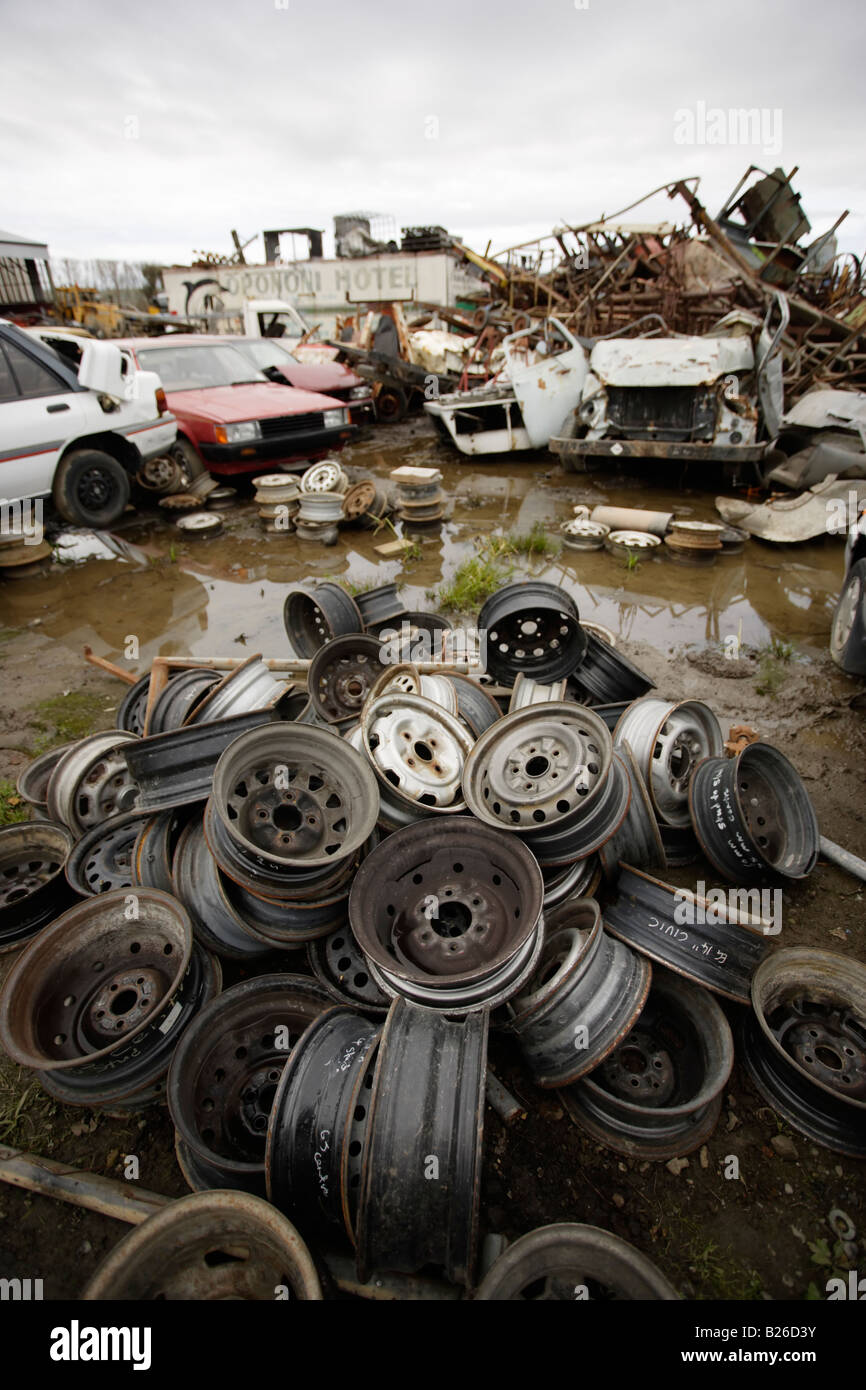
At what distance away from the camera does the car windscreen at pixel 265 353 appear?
1080 centimetres

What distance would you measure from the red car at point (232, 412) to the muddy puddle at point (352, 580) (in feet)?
2.91

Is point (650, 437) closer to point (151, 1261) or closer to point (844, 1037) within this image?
point (844, 1037)

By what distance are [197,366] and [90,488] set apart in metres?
3.42

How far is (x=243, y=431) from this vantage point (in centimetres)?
869

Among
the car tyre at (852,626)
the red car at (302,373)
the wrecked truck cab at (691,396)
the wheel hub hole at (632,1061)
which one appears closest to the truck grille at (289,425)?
the red car at (302,373)

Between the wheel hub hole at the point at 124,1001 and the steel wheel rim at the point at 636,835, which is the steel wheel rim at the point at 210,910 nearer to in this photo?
the wheel hub hole at the point at 124,1001

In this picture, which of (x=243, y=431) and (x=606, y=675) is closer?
(x=606, y=675)

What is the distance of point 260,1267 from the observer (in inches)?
78.4

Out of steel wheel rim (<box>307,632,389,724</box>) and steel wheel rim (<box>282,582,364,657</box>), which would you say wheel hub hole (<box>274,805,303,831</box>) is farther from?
steel wheel rim (<box>282,582,364,657</box>)

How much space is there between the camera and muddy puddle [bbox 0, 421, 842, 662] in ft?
19.9

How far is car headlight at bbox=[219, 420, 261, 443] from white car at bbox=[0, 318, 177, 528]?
2.26ft

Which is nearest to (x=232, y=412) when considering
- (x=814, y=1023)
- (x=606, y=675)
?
(x=606, y=675)

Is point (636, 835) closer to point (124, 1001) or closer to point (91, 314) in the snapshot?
point (124, 1001)
